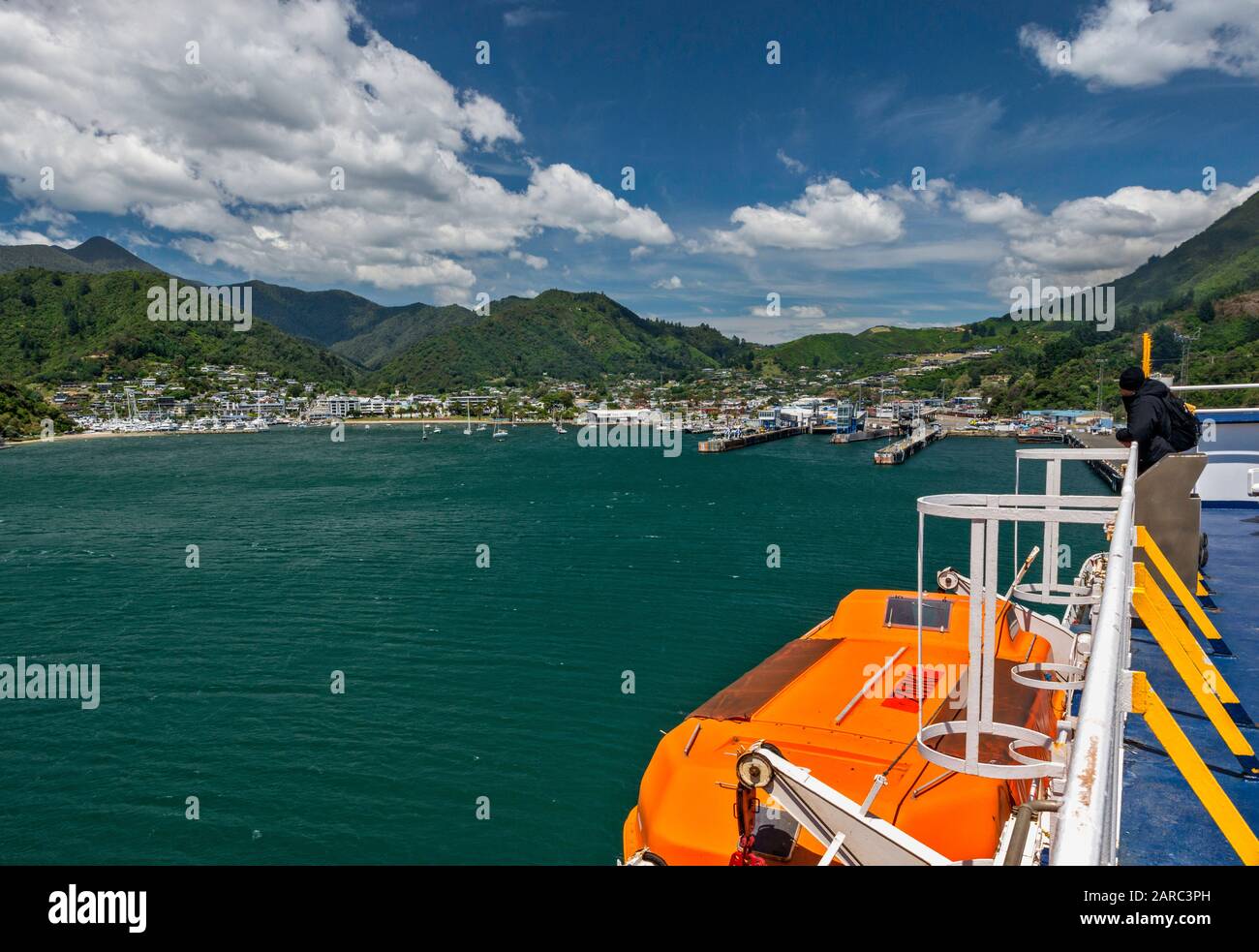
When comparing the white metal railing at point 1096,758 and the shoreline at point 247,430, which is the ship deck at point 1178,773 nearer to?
the white metal railing at point 1096,758

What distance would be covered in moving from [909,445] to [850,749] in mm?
101064

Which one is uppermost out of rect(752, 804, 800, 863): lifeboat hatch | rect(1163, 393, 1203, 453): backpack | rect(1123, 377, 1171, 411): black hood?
rect(1123, 377, 1171, 411): black hood

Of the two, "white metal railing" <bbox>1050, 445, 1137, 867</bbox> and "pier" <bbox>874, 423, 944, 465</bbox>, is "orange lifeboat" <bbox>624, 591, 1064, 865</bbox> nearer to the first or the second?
"white metal railing" <bbox>1050, 445, 1137, 867</bbox>

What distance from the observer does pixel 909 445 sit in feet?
338

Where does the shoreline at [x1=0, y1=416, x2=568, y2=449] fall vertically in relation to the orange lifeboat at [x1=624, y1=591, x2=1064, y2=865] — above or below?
above

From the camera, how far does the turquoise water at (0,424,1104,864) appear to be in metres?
14.5

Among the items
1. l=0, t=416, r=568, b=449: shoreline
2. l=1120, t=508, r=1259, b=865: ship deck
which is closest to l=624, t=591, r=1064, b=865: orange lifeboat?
l=1120, t=508, r=1259, b=865: ship deck

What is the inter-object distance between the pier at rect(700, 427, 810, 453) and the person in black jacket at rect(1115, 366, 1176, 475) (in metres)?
102

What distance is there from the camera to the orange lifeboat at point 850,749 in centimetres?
711

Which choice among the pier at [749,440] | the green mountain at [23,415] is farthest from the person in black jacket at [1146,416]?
the green mountain at [23,415]
